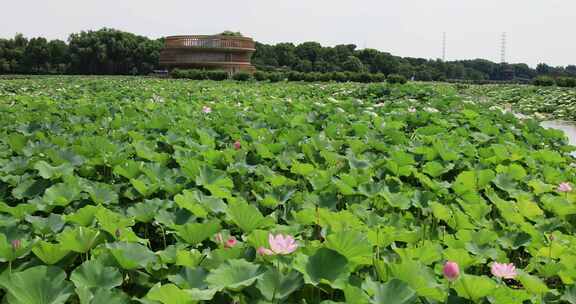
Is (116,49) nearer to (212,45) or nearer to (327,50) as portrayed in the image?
→ (212,45)

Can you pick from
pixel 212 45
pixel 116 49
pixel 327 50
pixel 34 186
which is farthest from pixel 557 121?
pixel 327 50

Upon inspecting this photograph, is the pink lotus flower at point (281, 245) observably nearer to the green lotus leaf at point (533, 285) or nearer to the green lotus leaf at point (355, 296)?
the green lotus leaf at point (355, 296)

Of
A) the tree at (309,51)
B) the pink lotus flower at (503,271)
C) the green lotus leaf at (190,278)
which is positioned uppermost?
the tree at (309,51)

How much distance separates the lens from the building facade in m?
40.1

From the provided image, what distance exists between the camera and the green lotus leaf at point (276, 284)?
1.15 metres

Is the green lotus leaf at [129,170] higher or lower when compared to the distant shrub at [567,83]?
lower

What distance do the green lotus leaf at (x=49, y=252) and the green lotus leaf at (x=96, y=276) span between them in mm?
118

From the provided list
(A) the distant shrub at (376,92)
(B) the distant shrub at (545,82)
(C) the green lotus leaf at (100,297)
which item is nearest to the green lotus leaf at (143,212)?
(C) the green lotus leaf at (100,297)

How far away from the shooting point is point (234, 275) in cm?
119

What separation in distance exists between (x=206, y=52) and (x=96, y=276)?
4062cm

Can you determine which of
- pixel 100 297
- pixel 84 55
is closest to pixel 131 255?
pixel 100 297

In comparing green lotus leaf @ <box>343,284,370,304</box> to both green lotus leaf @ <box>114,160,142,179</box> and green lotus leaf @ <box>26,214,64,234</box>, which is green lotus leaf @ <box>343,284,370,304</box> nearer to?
green lotus leaf @ <box>26,214,64,234</box>

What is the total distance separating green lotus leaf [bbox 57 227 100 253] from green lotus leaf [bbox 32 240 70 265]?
0.01 metres

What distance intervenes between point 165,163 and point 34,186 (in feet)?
2.16
